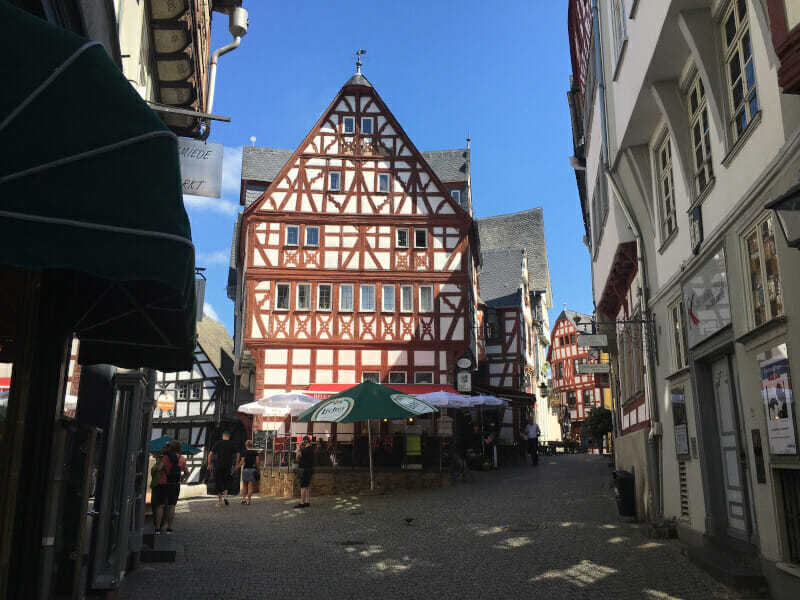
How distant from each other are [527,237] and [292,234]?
26197mm

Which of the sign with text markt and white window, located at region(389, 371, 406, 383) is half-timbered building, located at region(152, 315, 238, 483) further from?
the sign with text markt

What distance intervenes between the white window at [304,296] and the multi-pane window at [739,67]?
20.3 m

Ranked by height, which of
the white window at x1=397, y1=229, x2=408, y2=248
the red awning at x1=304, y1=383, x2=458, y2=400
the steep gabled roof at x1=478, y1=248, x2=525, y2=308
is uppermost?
the steep gabled roof at x1=478, y1=248, x2=525, y2=308

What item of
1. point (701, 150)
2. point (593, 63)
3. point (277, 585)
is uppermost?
point (593, 63)

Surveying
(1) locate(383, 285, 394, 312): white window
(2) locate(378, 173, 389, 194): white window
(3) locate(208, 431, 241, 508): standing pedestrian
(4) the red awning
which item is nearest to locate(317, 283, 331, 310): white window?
(1) locate(383, 285, 394, 312): white window

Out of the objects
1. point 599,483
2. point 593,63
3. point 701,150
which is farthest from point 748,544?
point 599,483

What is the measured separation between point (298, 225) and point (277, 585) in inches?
816

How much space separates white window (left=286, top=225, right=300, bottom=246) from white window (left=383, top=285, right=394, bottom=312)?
12.2 ft

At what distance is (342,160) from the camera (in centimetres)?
2814

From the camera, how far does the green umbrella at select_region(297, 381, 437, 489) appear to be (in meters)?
15.3

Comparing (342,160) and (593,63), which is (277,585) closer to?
(593,63)

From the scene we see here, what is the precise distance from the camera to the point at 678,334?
1071 centimetres

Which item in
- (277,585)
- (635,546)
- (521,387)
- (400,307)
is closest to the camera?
(277,585)

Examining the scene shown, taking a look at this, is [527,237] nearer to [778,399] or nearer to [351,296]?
[351,296]
